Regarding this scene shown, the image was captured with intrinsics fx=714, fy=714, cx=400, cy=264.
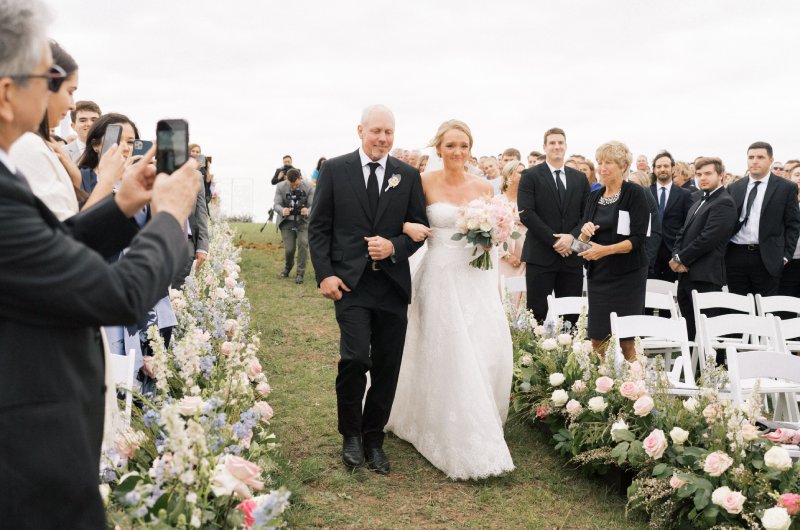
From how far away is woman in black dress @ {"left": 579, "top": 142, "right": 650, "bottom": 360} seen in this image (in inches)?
277

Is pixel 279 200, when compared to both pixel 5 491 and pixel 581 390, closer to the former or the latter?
pixel 581 390

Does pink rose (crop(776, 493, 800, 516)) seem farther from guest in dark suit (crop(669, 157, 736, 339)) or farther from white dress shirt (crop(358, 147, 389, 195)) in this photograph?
guest in dark suit (crop(669, 157, 736, 339))

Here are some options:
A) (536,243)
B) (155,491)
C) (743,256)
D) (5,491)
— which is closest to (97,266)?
(5,491)

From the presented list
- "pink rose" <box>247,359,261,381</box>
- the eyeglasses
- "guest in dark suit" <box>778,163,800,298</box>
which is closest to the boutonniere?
"pink rose" <box>247,359,261,381</box>

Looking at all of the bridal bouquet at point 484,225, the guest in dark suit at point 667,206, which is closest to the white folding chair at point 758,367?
the bridal bouquet at point 484,225

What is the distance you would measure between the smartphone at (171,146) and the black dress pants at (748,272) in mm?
8841

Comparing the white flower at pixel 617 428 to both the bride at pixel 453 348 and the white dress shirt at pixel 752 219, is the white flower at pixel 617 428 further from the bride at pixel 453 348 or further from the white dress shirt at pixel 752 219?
the white dress shirt at pixel 752 219

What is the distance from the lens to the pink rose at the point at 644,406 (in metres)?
4.50

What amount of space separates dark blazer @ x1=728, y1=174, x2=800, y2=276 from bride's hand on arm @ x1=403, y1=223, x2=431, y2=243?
570cm

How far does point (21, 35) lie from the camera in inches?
61.9

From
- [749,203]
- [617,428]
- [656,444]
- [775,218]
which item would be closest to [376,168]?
[617,428]

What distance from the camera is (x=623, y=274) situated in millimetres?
7070

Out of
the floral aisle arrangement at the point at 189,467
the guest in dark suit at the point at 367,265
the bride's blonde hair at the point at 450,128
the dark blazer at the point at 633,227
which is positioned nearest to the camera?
the floral aisle arrangement at the point at 189,467

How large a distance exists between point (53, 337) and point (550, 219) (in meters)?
6.86
